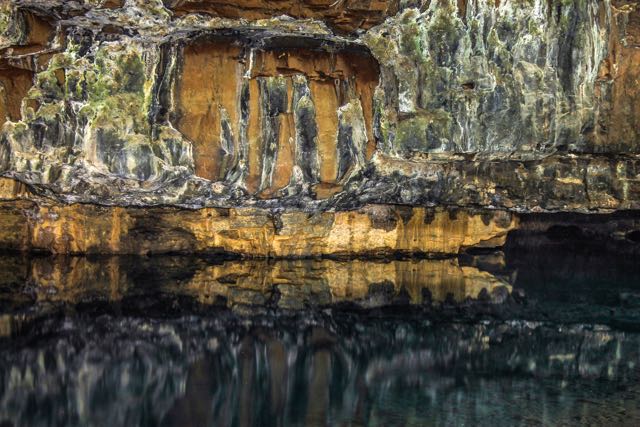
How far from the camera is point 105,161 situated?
56.7 ft

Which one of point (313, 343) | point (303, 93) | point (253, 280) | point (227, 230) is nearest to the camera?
point (313, 343)

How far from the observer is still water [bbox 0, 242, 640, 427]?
11531 millimetres

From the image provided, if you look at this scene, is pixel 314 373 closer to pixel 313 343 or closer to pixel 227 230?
pixel 313 343

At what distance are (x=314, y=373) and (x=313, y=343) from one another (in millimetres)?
1623

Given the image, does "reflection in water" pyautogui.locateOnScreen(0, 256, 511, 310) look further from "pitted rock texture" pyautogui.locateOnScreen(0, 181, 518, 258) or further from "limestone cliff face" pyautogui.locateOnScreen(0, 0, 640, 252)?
"limestone cliff face" pyautogui.locateOnScreen(0, 0, 640, 252)

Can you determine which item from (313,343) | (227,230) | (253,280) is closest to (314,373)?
(313,343)

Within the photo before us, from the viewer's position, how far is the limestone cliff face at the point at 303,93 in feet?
53.5

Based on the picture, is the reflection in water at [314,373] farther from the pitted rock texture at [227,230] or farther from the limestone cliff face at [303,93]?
the pitted rock texture at [227,230]

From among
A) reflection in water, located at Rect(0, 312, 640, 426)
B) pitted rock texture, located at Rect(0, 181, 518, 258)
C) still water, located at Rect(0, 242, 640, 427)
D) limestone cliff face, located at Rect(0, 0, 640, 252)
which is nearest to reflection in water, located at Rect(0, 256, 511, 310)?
still water, located at Rect(0, 242, 640, 427)

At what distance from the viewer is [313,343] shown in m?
14.9

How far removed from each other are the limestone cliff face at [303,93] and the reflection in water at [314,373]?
339cm

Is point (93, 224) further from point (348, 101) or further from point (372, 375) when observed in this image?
point (372, 375)

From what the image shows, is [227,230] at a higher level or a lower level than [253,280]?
higher

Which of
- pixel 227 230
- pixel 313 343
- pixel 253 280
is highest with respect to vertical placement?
pixel 227 230
